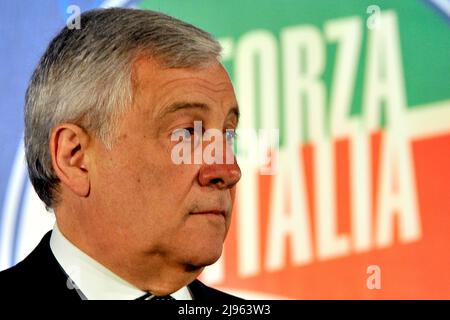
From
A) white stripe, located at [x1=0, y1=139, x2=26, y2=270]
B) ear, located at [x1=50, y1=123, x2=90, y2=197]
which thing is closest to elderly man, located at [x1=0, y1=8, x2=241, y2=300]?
ear, located at [x1=50, y1=123, x2=90, y2=197]

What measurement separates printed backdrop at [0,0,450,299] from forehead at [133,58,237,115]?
0.27 m

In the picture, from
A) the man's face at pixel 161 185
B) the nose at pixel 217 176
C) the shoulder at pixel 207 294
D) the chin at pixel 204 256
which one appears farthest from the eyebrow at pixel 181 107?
the shoulder at pixel 207 294

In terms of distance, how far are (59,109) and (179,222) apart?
0.30 metres

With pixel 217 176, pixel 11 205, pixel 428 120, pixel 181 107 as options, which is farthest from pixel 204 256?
pixel 428 120

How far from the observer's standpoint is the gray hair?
148 centimetres

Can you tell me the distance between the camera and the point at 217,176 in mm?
1541

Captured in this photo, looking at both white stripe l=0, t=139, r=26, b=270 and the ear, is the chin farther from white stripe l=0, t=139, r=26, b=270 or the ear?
white stripe l=0, t=139, r=26, b=270

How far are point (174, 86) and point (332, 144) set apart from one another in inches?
19.1

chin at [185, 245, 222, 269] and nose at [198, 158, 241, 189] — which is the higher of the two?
nose at [198, 158, 241, 189]

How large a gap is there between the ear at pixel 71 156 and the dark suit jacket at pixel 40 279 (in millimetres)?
117

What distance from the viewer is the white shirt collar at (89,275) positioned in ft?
4.93

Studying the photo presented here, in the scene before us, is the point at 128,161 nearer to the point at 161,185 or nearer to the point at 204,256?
the point at 161,185

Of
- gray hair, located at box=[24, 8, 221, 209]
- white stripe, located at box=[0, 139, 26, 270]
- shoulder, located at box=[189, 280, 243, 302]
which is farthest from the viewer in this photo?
white stripe, located at box=[0, 139, 26, 270]

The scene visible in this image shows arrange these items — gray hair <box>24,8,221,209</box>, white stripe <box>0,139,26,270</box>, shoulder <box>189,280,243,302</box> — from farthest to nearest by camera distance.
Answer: white stripe <box>0,139,26,270</box> < shoulder <box>189,280,243,302</box> < gray hair <box>24,8,221,209</box>
